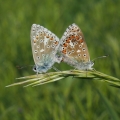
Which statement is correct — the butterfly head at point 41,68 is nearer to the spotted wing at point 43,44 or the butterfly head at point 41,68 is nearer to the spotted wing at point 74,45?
the spotted wing at point 43,44

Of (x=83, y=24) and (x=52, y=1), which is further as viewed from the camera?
(x=52, y=1)

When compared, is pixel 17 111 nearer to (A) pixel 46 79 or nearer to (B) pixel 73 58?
(B) pixel 73 58

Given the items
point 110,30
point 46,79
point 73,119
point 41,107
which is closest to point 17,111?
point 41,107

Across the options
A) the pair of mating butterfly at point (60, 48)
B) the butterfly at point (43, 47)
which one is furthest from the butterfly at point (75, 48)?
the butterfly at point (43, 47)

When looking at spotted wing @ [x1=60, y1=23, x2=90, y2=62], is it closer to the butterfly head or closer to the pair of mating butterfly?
the pair of mating butterfly

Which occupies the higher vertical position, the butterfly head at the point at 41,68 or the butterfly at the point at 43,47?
the butterfly at the point at 43,47

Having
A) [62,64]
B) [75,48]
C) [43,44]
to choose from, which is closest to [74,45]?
[75,48]

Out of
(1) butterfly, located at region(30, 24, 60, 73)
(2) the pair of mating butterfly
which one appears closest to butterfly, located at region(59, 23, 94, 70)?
(2) the pair of mating butterfly

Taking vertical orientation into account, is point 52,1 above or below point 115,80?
above
